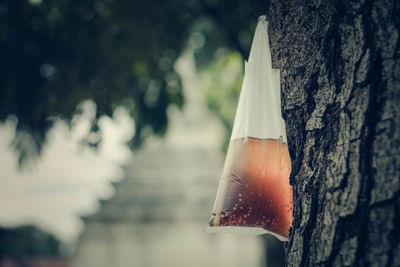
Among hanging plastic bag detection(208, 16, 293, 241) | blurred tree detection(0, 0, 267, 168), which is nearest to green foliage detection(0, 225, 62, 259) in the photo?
blurred tree detection(0, 0, 267, 168)

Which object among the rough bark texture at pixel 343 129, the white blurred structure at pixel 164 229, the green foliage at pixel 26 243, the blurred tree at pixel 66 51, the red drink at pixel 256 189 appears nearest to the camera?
the rough bark texture at pixel 343 129

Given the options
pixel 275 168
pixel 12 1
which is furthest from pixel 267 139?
pixel 12 1

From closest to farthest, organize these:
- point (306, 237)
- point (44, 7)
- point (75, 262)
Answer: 1. point (306, 237)
2. point (44, 7)
3. point (75, 262)

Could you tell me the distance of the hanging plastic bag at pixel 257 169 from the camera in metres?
1.26

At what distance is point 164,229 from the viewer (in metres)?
11.3

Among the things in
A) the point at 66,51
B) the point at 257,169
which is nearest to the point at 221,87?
the point at 66,51

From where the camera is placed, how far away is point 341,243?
3.45 ft

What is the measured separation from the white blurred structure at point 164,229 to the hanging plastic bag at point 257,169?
8861 millimetres

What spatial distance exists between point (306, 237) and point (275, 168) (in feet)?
0.77

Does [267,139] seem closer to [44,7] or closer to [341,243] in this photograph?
[341,243]

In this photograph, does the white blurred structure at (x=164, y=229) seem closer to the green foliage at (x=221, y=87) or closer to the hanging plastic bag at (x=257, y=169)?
the green foliage at (x=221, y=87)

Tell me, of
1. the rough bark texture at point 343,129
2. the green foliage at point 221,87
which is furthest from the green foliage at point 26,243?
the rough bark texture at point 343,129

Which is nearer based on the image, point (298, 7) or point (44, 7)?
point (298, 7)

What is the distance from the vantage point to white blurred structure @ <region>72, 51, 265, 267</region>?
36.4ft
